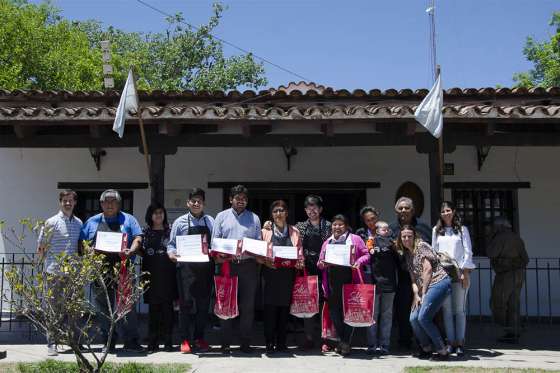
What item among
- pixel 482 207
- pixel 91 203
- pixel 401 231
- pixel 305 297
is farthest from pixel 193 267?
pixel 482 207

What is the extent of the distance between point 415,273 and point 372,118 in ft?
6.18

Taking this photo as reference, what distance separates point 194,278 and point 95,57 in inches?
865

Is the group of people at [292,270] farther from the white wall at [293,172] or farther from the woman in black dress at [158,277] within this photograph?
the white wall at [293,172]

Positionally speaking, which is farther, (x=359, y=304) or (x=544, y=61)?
(x=544, y=61)

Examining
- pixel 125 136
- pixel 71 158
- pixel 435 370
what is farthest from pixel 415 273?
pixel 71 158

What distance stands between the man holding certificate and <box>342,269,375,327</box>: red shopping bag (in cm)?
153

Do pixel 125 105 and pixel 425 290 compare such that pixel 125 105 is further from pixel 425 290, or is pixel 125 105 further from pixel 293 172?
pixel 425 290

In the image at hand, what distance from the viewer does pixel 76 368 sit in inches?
199

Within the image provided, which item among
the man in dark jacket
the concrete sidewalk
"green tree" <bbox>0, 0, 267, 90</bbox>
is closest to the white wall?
the man in dark jacket

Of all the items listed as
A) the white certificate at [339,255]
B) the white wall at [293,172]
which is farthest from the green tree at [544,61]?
the white certificate at [339,255]

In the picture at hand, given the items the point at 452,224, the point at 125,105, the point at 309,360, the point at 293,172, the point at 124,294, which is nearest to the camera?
the point at 124,294

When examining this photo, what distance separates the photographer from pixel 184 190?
9.22 m

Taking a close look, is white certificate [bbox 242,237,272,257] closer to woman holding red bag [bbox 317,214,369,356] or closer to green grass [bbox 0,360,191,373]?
woman holding red bag [bbox 317,214,369,356]

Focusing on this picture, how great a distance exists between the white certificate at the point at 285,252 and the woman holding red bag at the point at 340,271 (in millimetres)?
315
